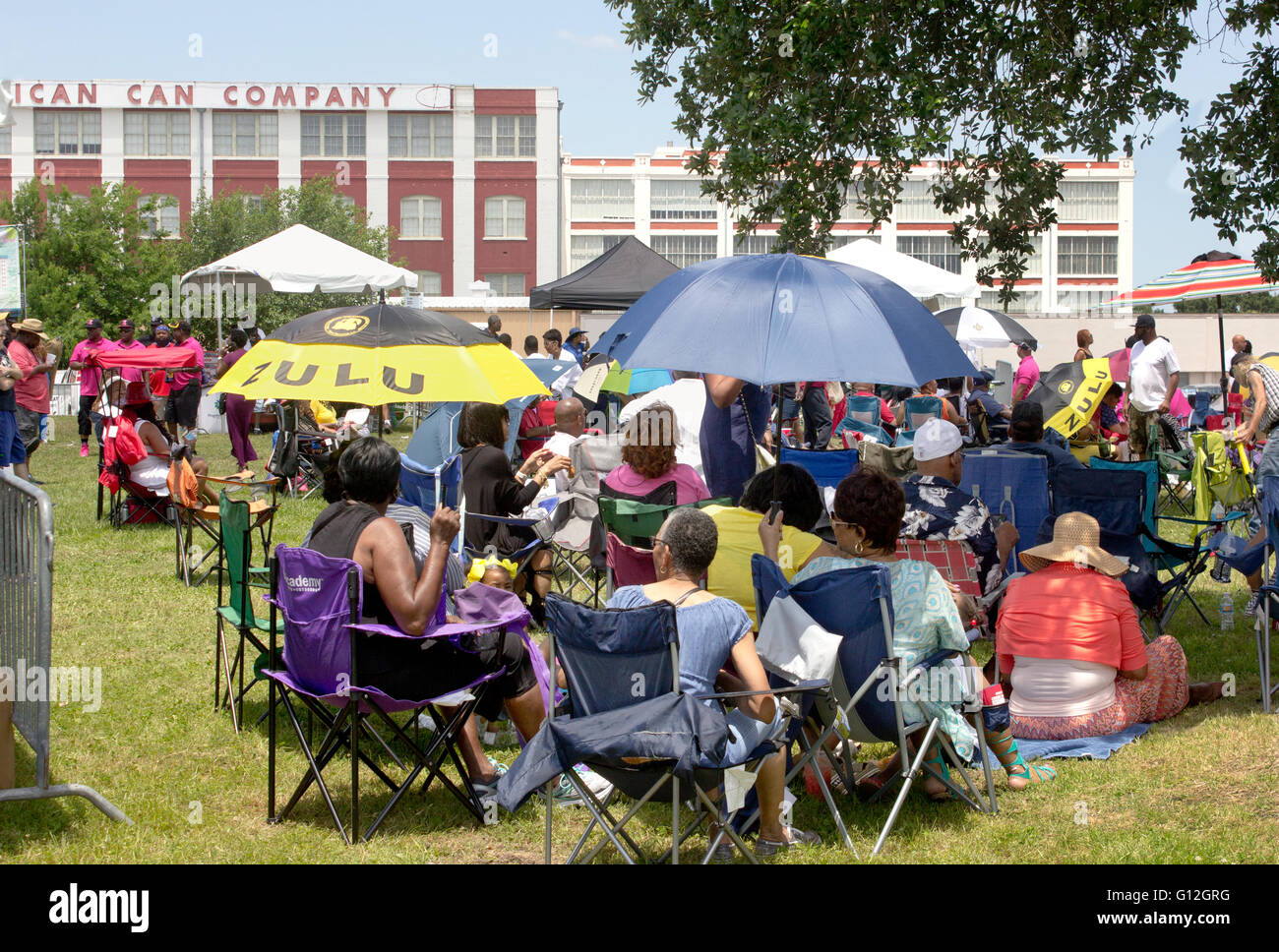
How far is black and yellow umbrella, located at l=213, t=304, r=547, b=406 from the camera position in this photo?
5672 mm

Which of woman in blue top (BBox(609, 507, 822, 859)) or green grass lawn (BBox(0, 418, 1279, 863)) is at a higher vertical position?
woman in blue top (BBox(609, 507, 822, 859))

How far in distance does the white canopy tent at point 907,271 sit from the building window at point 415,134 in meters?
A: 46.4

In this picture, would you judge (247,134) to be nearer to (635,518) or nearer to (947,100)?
(947,100)

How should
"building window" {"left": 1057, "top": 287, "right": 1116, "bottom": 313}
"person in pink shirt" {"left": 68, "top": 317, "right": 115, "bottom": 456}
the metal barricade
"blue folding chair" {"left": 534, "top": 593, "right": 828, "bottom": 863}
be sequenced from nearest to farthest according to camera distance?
"blue folding chair" {"left": 534, "top": 593, "right": 828, "bottom": 863}, the metal barricade, "person in pink shirt" {"left": 68, "top": 317, "right": 115, "bottom": 456}, "building window" {"left": 1057, "top": 287, "right": 1116, "bottom": 313}

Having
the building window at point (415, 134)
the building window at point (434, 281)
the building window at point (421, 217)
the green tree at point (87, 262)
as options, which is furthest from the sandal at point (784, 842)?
the building window at point (415, 134)

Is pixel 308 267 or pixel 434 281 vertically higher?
pixel 434 281

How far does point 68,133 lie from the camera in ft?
187

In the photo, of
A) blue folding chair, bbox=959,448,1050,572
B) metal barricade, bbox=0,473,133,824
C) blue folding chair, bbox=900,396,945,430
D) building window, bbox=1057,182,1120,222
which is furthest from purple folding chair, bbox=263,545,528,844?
building window, bbox=1057,182,1120,222

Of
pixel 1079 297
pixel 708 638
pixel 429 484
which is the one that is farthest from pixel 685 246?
pixel 708 638

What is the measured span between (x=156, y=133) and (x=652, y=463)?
56.9 meters

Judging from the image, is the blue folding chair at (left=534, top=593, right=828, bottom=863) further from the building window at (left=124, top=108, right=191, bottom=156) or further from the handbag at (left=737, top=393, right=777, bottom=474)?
the building window at (left=124, top=108, right=191, bottom=156)

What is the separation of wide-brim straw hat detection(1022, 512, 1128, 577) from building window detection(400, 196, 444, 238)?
55.3m

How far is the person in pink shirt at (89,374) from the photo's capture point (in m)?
13.9

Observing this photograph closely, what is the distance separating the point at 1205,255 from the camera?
47.7 feet
